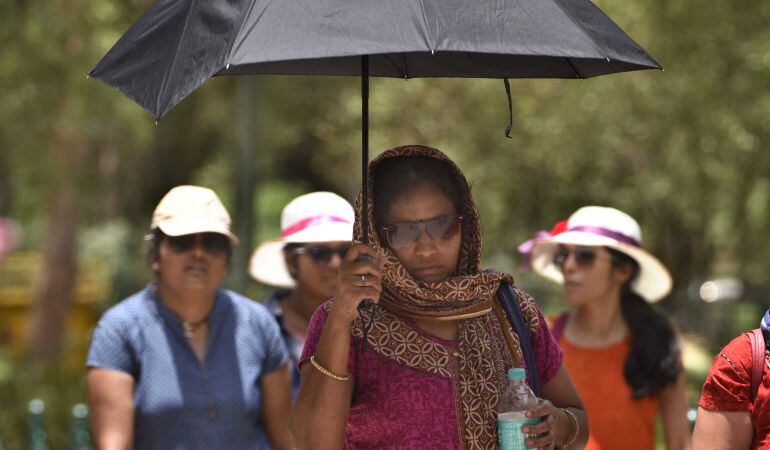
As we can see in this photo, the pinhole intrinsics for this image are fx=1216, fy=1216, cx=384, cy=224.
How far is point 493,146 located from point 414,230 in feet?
38.2

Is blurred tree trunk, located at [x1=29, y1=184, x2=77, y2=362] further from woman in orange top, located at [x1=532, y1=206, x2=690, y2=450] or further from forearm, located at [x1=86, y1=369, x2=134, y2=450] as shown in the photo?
forearm, located at [x1=86, y1=369, x2=134, y2=450]

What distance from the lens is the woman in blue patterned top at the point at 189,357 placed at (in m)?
4.35

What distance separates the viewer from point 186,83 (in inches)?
107

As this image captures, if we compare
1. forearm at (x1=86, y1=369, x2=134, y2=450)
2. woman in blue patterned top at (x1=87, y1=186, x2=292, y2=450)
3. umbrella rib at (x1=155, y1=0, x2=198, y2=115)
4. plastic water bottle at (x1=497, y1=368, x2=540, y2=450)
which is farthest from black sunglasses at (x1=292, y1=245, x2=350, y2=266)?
umbrella rib at (x1=155, y1=0, x2=198, y2=115)

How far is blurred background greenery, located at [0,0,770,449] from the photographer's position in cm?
975

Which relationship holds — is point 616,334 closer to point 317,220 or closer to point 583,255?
point 583,255

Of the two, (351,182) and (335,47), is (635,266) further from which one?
(351,182)

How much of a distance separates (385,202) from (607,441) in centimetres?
209

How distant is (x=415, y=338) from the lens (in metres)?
3.09

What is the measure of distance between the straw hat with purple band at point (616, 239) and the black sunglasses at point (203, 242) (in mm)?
1404

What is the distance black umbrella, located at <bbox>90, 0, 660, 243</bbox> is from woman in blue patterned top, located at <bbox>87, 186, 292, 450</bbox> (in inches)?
61.6

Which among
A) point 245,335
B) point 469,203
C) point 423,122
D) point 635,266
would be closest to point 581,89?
point 423,122

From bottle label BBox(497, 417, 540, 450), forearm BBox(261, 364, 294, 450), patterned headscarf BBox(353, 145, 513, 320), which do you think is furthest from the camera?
forearm BBox(261, 364, 294, 450)

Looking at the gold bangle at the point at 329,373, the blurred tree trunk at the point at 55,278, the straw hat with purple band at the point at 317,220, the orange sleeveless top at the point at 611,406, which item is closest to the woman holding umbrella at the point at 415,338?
the gold bangle at the point at 329,373
